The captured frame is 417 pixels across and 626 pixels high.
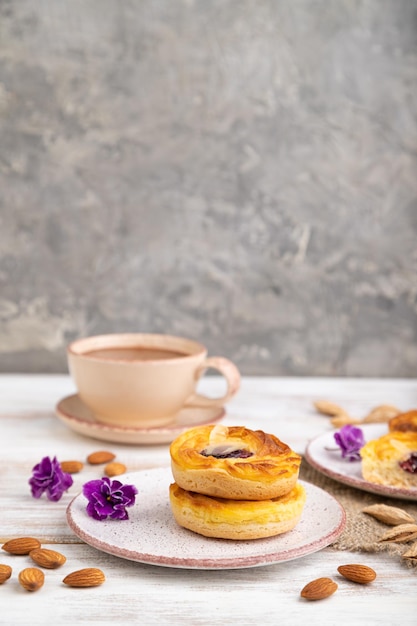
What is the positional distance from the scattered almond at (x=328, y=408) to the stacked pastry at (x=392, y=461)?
1.20 ft

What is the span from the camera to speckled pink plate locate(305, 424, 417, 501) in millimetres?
935

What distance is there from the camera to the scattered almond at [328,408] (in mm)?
1382

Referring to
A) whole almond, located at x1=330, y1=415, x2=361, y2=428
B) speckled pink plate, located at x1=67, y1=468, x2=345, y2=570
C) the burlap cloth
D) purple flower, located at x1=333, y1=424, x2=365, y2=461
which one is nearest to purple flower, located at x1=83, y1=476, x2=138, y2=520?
speckled pink plate, located at x1=67, y1=468, x2=345, y2=570

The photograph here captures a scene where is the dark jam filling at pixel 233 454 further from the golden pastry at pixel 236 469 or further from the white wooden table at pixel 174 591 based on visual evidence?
the white wooden table at pixel 174 591

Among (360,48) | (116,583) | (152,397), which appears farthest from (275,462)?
(360,48)

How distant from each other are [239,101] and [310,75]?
16 centimetres

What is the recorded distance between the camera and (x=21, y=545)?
2.62 ft

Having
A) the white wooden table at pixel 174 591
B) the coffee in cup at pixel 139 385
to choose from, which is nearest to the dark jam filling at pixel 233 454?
the white wooden table at pixel 174 591

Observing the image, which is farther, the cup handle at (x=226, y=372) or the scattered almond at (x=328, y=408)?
the scattered almond at (x=328, y=408)

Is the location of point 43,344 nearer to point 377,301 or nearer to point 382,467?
point 377,301

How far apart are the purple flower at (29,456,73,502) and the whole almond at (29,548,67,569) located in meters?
0.17

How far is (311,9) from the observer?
1699 millimetres

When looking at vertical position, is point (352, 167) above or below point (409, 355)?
above

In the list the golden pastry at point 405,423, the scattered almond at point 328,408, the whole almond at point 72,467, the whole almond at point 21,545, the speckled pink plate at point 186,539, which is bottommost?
the scattered almond at point 328,408
